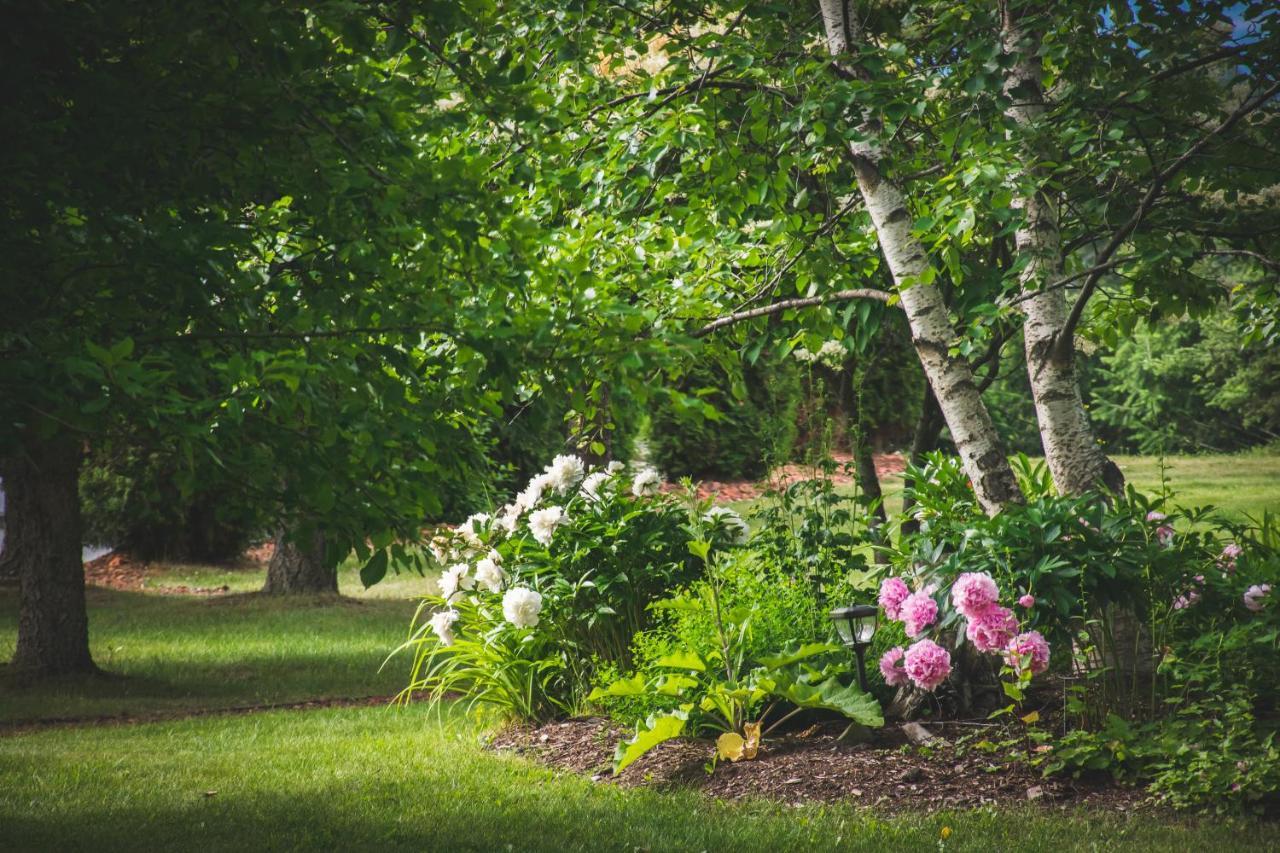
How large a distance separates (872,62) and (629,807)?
350 cm

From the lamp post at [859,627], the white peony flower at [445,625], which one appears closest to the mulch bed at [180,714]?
the white peony flower at [445,625]

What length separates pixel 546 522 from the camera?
607 cm

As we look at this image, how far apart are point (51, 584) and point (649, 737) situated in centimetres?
695

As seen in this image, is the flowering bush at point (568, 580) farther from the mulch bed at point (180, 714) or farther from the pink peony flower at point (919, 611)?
the mulch bed at point (180, 714)

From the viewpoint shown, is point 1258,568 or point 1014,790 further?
point 1258,568

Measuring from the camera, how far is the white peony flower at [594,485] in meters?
6.48

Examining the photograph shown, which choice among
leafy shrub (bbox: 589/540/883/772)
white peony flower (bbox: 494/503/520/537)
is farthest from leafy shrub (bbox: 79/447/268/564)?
leafy shrub (bbox: 589/540/883/772)

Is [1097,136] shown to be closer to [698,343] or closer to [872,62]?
[872,62]

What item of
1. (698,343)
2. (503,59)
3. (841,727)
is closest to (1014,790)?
(841,727)

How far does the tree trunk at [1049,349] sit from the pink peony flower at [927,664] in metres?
1.31

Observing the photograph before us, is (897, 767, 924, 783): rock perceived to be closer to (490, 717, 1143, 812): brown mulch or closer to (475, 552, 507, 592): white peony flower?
(490, 717, 1143, 812): brown mulch

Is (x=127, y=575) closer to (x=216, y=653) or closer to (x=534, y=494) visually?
(x=216, y=653)

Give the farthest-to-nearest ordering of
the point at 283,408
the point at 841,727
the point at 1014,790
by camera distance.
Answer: the point at 841,727, the point at 1014,790, the point at 283,408

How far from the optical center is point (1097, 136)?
16.9 ft
